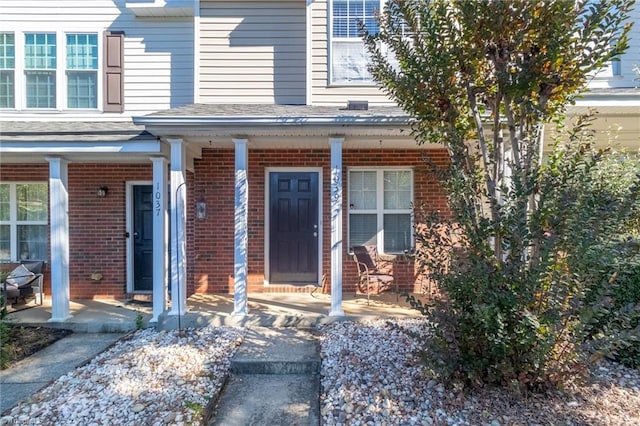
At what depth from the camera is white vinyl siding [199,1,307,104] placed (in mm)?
6547

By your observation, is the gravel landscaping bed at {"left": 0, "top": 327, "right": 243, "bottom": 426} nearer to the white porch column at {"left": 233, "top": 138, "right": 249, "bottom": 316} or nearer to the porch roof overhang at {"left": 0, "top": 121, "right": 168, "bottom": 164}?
the white porch column at {"left": 233, "top": 138, "right": 249, "bottom": 316}

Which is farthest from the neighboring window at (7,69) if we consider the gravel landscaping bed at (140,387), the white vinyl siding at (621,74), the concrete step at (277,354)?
the white vinyl siding at (621,74)

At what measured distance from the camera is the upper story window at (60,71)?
6699mm

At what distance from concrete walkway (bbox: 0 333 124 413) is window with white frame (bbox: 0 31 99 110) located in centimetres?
417

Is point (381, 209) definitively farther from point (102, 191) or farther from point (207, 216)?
point (102, 191)

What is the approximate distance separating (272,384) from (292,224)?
3431 mm

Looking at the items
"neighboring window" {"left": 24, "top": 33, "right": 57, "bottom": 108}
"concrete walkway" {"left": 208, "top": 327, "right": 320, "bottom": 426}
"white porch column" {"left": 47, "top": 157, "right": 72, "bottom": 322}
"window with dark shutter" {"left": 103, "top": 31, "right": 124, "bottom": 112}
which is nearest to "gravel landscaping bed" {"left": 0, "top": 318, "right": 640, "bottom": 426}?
"concrete walkway" {"left": 208, "top": 327, "right": 320, "bottom": 426}

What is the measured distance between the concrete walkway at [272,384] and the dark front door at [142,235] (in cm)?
324

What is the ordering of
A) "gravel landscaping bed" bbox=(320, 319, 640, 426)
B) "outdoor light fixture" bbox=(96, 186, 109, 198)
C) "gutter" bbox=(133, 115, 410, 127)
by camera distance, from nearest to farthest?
"gravel landscaping bed" bbox=(320, 319, 640, 426) → "gutter" bbox=(133, 115, 410, 127) → "outdoor light fixture" bbox=(96, 186, 109, 198)

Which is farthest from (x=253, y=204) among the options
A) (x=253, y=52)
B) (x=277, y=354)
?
(x=277, y=354)

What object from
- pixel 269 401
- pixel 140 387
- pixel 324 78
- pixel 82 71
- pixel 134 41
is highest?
pixel 134 41

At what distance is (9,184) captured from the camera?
22.4ft

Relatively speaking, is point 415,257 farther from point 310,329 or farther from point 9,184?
point 9,184

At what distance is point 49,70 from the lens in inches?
264
